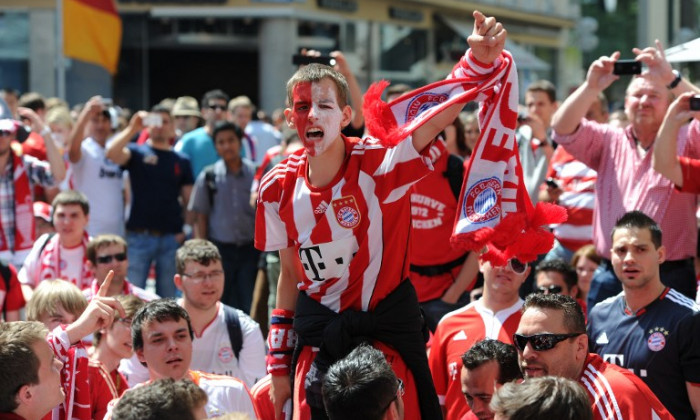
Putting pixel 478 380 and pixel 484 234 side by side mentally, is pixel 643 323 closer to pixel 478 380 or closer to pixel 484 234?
pixel 478 380

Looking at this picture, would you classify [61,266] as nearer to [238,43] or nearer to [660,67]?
[660,67]

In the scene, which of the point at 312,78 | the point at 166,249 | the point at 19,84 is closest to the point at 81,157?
the point at 166,249

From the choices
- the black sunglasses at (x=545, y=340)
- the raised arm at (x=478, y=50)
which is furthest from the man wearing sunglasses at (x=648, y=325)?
the raised arm at (x=478, y=50)

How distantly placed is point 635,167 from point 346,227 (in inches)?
116

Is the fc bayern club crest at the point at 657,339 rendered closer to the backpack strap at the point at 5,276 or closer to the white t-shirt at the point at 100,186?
the backpack strap at the point at 5,276

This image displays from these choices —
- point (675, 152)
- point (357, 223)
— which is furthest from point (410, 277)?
point (357, 223)

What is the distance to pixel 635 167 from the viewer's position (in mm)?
6922

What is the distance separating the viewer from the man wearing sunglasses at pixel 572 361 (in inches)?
179

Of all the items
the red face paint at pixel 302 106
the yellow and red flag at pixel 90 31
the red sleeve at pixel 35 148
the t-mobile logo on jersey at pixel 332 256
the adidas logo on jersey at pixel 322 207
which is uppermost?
the yellow and red flag at pixel 90 31

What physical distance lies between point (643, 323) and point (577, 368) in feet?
3.86

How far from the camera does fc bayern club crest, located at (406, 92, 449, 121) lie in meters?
4.68

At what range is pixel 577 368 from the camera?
15.5ft

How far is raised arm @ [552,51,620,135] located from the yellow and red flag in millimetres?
9105

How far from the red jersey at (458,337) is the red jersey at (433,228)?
1151mm
